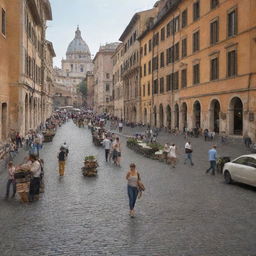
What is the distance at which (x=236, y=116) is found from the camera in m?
31.4

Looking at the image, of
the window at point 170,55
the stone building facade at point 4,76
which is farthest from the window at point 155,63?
the stone building facade at point 4,76

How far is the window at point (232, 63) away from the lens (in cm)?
3038

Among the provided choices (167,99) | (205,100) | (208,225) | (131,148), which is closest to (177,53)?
(167,99)

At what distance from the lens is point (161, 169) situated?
65.6 ft

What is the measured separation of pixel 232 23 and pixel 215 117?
8.28m

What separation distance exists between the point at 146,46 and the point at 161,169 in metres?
40.6

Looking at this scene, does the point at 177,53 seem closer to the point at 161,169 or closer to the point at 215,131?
the point at 215,131

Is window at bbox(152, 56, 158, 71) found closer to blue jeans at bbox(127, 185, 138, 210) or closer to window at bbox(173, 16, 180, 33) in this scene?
window at bbox(173, 16, 180, 33)

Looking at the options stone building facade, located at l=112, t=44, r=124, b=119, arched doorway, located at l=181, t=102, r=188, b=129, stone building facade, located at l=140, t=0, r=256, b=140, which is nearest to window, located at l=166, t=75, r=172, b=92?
stone building facade, located at l=140, t=0, r=256, b=140

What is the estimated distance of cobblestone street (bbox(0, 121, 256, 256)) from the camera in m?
8.38

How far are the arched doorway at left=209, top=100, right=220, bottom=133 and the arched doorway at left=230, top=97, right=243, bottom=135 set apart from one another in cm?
307

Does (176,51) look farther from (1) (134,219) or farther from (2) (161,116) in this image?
(1) (134,219)

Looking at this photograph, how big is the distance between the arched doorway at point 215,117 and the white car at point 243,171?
1895 centimetres

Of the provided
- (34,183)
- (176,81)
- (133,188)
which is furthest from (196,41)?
(133,188)
